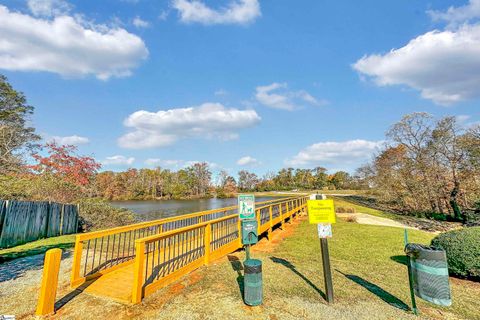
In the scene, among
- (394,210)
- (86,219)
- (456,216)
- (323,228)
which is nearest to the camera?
(323,228)

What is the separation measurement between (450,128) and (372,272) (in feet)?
52.3

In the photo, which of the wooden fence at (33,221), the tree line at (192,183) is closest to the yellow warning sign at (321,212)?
the wooden fence at (33,221)

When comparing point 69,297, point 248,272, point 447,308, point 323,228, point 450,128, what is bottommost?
point 447,308

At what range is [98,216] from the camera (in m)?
12.9

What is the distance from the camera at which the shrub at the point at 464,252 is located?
4.35 m

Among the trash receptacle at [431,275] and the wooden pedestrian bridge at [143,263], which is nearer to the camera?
the trash receptacle at [431,275]

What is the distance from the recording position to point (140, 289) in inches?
128

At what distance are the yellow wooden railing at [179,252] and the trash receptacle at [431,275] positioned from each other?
351 centimetres

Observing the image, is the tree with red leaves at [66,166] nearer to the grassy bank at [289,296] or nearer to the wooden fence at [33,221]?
the wooden fence at [33,221]

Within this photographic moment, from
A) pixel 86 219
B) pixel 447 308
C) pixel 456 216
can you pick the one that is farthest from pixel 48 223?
pixel 456 216

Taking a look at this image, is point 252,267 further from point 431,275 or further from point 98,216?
point 98,216

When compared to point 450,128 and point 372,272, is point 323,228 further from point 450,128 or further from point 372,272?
point 450,128

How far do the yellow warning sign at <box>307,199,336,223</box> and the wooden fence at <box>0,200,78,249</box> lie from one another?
34.3ft

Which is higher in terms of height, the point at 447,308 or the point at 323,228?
A: the point at 323,228
